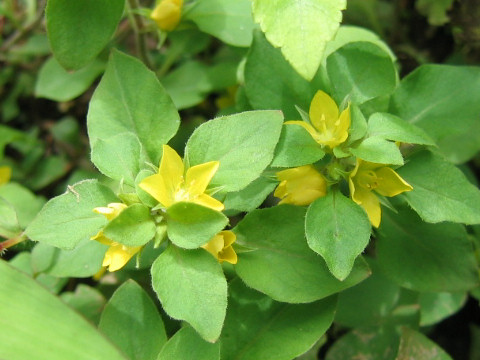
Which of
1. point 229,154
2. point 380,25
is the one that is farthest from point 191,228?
point 380,25

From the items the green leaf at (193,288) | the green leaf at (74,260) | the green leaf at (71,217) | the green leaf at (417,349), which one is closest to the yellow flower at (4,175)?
the green leaf at (74,260)

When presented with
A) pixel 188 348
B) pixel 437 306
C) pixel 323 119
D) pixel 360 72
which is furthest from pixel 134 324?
pixel 437 306

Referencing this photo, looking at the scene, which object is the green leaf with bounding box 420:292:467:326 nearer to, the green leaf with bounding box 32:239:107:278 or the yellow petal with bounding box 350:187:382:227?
the yellow petal with bounding box 350:187:382:227

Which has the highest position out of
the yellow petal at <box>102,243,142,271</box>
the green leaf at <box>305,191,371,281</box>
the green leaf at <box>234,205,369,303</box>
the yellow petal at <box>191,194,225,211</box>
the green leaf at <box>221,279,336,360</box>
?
the yellow petal at <box>191,194,225,211</box>

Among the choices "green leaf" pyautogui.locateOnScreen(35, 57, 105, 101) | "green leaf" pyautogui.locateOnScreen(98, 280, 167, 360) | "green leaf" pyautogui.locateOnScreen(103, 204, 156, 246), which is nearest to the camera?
"green leaf" pyautogui.locateOnScreen(103, 204, 156, 246)

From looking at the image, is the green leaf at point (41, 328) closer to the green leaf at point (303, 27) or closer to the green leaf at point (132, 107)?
the green leaf at point (132, 107)

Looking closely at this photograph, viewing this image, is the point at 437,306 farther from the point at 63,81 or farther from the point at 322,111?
the point at 63,81

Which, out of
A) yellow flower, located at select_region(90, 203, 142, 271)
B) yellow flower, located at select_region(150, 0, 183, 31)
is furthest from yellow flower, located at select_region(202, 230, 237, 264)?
yellow flower, located at select_region(150, 0, 183, 31)
